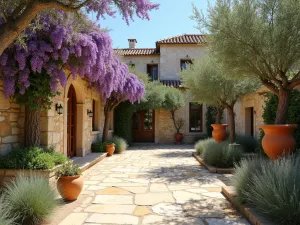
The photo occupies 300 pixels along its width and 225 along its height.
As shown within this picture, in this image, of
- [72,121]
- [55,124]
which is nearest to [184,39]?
[72,121]

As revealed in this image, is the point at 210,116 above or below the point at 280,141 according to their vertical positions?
above

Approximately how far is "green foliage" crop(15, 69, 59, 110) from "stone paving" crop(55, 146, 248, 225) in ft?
6.37

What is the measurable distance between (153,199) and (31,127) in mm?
2793

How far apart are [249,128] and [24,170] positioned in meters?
9.04

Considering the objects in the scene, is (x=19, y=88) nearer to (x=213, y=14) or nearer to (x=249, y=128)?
(x=213, y=14)

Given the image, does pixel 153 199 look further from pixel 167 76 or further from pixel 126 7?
pixel 167 76

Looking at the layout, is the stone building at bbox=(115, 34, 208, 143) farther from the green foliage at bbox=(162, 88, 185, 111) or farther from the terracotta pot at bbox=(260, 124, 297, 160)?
the terracotta pot at bbox=(260, 124, 297, 160)

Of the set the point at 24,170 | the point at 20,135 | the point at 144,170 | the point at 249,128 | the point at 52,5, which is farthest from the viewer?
the point at 249,128

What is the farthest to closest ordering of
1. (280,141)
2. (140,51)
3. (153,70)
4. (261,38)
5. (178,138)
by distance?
(140,51) → (153,70) → (178,138) → (261,38) → (280,141)

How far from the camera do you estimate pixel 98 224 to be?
3.34m

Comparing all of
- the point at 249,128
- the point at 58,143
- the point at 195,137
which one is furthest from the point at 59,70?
the point at 195,137

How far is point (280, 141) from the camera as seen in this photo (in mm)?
4414

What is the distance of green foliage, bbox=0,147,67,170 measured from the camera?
4.61m

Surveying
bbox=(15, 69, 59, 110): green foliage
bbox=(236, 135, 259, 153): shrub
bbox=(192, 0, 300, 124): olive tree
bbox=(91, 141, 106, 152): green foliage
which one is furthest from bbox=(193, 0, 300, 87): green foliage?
bbox=(91, 141, 106, 152): green foliage
